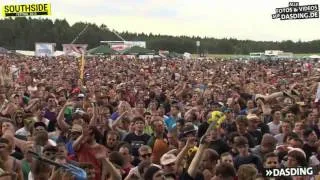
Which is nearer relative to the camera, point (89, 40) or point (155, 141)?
point (155, 141)

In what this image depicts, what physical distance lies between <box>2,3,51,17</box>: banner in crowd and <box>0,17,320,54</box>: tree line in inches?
3614

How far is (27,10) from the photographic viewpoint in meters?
20.4

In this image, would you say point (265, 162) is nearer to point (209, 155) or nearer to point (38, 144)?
point (209, 155)

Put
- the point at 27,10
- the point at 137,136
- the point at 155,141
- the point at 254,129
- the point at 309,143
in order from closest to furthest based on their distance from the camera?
1. the point at 155,141
2. the point at 309,143
3. the point at 137,136
4. the point at 254,129
5. the point at 27,10

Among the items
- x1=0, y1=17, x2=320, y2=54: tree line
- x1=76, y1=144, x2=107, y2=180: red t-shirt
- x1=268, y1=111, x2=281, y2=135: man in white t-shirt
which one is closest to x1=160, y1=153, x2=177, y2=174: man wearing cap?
x1=76, y1=144, x2=107, y2=180: red t-shirt

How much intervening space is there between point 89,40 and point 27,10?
103184 millimetres

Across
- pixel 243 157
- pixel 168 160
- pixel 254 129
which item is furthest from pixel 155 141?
pixel 254 129

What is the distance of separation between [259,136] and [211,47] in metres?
112

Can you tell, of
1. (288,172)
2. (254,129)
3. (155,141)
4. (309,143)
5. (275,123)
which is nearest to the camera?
(288,172)

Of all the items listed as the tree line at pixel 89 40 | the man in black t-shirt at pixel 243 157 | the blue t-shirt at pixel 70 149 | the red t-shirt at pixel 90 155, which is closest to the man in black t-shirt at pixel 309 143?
the man in black t-shirt at pixel 243 157

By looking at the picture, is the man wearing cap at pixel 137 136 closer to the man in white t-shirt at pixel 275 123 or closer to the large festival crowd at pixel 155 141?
the large festival crowd at pixel 155 141

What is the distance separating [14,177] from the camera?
21.0ft

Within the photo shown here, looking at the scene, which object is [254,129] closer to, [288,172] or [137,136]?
[137,136]

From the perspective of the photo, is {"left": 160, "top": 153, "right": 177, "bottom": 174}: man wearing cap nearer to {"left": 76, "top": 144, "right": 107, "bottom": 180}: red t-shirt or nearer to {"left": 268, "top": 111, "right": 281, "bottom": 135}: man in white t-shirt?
{"left": 76, "top": 144, "right": 107, "bottom": 180}: red t-shirt
